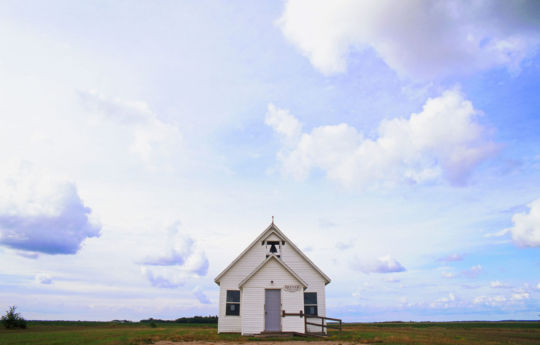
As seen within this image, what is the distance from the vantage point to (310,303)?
25203mm

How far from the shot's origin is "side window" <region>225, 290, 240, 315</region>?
24672mm

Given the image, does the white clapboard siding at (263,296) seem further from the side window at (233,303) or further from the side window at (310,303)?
the side window at (310,303)

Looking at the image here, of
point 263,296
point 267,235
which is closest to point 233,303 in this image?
point 263,296

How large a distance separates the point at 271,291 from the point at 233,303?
149 inches

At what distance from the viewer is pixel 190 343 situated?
56.8ft

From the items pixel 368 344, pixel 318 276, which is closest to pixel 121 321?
pixel 318 276

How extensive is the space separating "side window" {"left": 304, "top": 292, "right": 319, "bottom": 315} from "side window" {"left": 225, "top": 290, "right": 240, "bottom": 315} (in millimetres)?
4541

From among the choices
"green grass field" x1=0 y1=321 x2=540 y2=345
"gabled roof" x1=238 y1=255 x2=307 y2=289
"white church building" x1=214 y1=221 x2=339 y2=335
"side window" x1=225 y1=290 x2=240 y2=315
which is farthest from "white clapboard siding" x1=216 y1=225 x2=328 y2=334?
"green grass field" x1=0 y1=321 x2=540 y2=345

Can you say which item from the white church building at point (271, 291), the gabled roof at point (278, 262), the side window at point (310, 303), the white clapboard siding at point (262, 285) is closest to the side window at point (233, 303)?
the white church building at point (271, 291)

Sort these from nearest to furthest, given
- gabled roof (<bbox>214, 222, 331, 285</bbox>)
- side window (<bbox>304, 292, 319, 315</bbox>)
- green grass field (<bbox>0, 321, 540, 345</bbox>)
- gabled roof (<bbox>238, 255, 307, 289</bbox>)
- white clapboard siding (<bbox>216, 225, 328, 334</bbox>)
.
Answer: green grass field (<bbox>0, 321, 540, 345</bbox>) < white clapboard siding (<bbox>216, 225, 328, 334</bbox>) < gabled roof (<bbox>238, 255, 307, 289</bbox>) < side window (<bbox>304, 292, 319, 315</bbox>) < gabled roof (<bbox>214, 222, 331, 285</bbox>)

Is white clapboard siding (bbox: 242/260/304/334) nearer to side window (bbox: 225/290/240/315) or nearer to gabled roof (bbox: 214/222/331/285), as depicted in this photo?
side window (bbox: 225/290/240/315)

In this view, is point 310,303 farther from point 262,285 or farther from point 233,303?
point 233,303

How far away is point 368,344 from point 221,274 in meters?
11.8

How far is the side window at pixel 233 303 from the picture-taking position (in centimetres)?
2467
